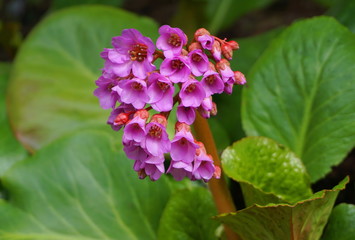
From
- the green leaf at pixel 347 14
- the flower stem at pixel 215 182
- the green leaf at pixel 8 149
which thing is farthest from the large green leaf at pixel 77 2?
the flower stem at pixel 215 182

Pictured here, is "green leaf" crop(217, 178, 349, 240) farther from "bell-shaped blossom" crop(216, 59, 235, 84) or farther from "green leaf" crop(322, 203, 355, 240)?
"bell-shaped blossom" crop(216, 59, 235, 84)

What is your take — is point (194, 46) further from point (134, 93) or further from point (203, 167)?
point (203, 167)

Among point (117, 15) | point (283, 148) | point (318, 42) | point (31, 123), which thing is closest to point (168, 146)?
point (283, 148)

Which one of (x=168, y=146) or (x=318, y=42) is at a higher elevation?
(x=318, y=42)

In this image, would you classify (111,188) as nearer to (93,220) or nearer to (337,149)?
(93,220)

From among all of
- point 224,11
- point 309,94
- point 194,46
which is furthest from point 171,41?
point 224,11

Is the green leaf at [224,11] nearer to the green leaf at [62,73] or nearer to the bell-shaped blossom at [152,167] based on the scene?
the green leaf at [62,73]
